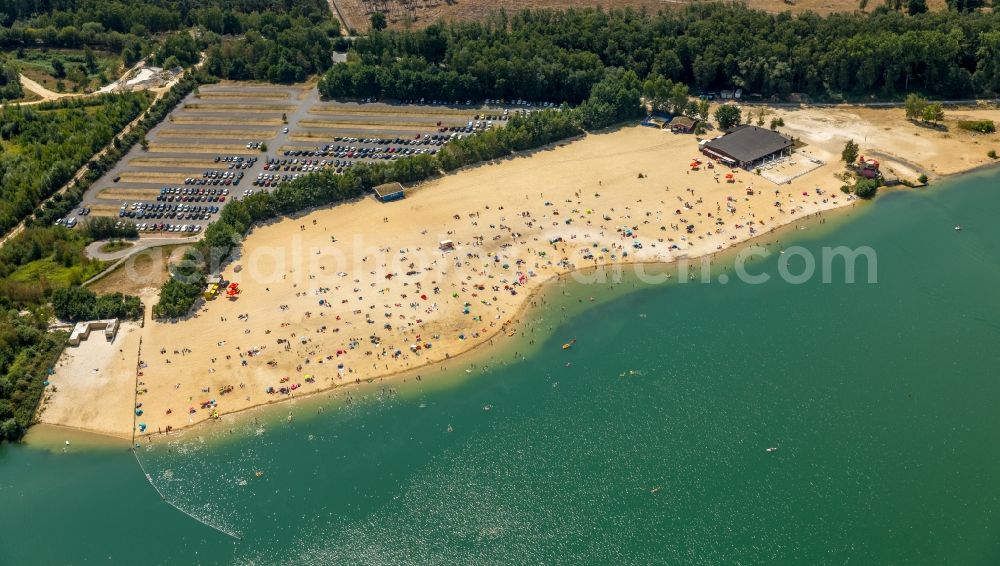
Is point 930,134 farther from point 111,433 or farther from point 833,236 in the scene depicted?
point 111,433

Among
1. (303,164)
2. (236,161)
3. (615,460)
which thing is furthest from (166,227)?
(615,460)

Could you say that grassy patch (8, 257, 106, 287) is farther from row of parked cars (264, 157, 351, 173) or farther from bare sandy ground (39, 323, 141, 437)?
row of parked cars (264, 157, 351, 173)

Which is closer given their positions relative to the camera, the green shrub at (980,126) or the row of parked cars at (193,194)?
the row of parked cars at (193,194)

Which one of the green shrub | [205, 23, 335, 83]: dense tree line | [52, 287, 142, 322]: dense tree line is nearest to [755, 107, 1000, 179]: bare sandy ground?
the green shrub

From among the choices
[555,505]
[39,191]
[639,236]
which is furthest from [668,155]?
[39,191]

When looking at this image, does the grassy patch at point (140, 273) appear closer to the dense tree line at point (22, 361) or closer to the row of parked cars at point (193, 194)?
the dense tree line at point (22, 361)

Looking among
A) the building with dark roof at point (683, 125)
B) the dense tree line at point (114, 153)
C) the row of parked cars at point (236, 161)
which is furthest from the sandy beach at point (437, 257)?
the dense tree line at point (114, 153)

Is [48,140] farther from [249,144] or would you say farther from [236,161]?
[236,161]

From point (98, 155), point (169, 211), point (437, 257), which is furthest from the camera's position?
point (98, 155)
